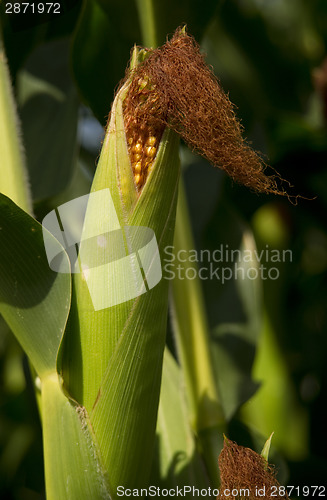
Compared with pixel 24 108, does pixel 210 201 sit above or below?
below

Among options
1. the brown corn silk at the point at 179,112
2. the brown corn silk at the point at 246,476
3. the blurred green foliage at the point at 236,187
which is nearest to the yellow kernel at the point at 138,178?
the brown corn silk at the point at 179,112

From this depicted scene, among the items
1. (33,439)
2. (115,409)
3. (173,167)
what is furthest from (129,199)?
(33,439)

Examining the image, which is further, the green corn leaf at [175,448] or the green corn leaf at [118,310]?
the green corn leaf at [175,448]

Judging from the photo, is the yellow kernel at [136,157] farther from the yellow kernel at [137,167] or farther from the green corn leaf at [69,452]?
the green corn leaf at [69,452]

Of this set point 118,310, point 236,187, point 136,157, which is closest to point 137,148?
point 136,157

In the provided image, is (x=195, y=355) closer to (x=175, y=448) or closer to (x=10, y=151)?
(x=175, y=448)

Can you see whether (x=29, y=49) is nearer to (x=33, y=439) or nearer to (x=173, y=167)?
(x=173, y=167)
